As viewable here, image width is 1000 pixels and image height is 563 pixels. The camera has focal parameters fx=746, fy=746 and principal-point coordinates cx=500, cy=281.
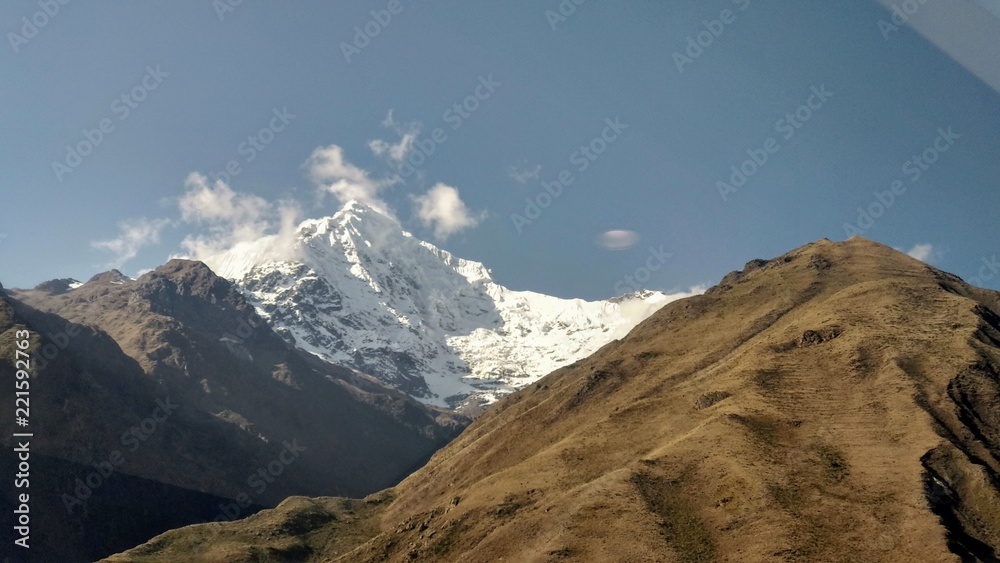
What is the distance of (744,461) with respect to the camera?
90500mm

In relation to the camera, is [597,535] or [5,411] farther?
[5,411]

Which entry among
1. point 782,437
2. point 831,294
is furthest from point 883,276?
point 782,437

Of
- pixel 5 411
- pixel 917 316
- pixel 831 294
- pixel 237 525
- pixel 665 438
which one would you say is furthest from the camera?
pixel 5 411

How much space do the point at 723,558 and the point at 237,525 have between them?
89.6 metres

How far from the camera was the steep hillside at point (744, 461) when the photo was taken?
79.5 meters

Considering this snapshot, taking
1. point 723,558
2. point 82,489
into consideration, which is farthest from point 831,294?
point 82,489

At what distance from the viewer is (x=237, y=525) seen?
132 metres

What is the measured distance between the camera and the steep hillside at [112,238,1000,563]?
7950 cm

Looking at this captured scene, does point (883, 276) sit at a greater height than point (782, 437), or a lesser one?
greater

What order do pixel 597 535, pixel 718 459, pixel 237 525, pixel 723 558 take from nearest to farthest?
pixel 723 558
pixel 597 535
pixel 718 459
pixel 237 525

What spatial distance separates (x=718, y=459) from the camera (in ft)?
304

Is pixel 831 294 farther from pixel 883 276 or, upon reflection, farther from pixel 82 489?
pixel 82 489

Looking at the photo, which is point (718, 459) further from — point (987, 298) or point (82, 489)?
point (82, 489)

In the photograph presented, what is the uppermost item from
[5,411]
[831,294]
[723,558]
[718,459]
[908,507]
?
[831,294]
